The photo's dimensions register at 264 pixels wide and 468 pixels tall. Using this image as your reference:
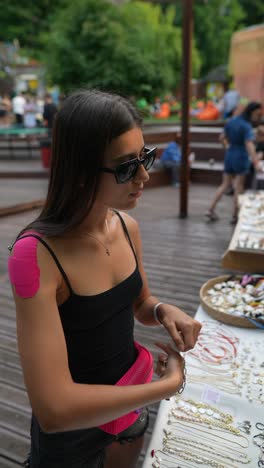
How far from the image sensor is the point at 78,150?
84 centimetres

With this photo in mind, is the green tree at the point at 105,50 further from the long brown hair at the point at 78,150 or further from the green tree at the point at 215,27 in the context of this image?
the green tree at the point at 215,27

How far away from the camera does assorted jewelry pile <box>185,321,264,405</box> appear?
1.63 meters

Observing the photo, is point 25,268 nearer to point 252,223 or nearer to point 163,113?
Result: point 252,223

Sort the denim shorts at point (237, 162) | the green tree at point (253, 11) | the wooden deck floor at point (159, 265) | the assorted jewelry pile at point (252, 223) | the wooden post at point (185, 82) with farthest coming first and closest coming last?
1. the green tree at point (253, 11)
2. the denim shorts at point (237, 162)
3. the wooden post at point (185, 82)
4. the assorted jewelry pile at point (252, 223)
5. the wooden deck floor at point (159, 265)

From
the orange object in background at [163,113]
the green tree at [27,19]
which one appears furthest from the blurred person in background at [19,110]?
the green tree at [27,19]

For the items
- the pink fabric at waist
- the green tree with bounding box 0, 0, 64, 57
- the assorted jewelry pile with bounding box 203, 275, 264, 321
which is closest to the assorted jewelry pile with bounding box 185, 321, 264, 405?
the assorted jewelry pile with bounding box 203, 275, 264, 321

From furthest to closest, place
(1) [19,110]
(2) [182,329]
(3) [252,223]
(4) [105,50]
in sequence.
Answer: (1) [19,110]
(4) [105,50]
(3) [252,223]
(2) [182,329]

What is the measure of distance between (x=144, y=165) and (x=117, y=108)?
0.17 metres

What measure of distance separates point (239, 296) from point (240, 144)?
3186 millimetres

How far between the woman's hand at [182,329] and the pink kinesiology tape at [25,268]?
48 cm

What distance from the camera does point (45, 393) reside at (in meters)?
0.76

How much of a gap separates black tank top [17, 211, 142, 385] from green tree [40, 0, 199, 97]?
31.4 feet

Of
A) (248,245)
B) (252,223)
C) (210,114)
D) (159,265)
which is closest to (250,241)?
(248,245)

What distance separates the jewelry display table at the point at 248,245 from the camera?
2.89 meters
